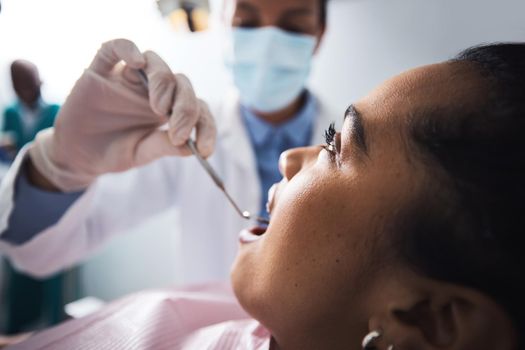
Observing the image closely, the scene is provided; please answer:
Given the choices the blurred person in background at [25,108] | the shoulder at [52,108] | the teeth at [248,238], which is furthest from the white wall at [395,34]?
the blurred person in background at [25,108]

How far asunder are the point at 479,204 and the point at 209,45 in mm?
1861

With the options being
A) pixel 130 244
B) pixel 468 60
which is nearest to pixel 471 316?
pixel 468 60

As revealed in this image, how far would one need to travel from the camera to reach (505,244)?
1.38ft

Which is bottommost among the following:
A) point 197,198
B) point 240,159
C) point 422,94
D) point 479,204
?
point 197,198

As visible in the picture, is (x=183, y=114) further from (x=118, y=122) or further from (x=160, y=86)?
(x=118, y=122)

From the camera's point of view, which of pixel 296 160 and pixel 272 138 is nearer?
pixel 296 160

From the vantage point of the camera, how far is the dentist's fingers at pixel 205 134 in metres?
0.75

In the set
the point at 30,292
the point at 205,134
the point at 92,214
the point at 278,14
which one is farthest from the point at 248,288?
the point at 30,292

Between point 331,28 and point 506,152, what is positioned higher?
point 331,28

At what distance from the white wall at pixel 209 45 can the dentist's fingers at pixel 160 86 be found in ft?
2.12

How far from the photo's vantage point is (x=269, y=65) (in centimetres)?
122

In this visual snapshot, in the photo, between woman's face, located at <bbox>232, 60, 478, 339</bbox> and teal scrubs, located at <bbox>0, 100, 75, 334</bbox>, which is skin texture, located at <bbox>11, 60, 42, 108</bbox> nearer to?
teal scrubs, located at <bbox>0, 100, 75, 334</bbox>

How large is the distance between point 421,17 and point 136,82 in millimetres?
1321

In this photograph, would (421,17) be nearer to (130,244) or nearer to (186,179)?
(186,179)
